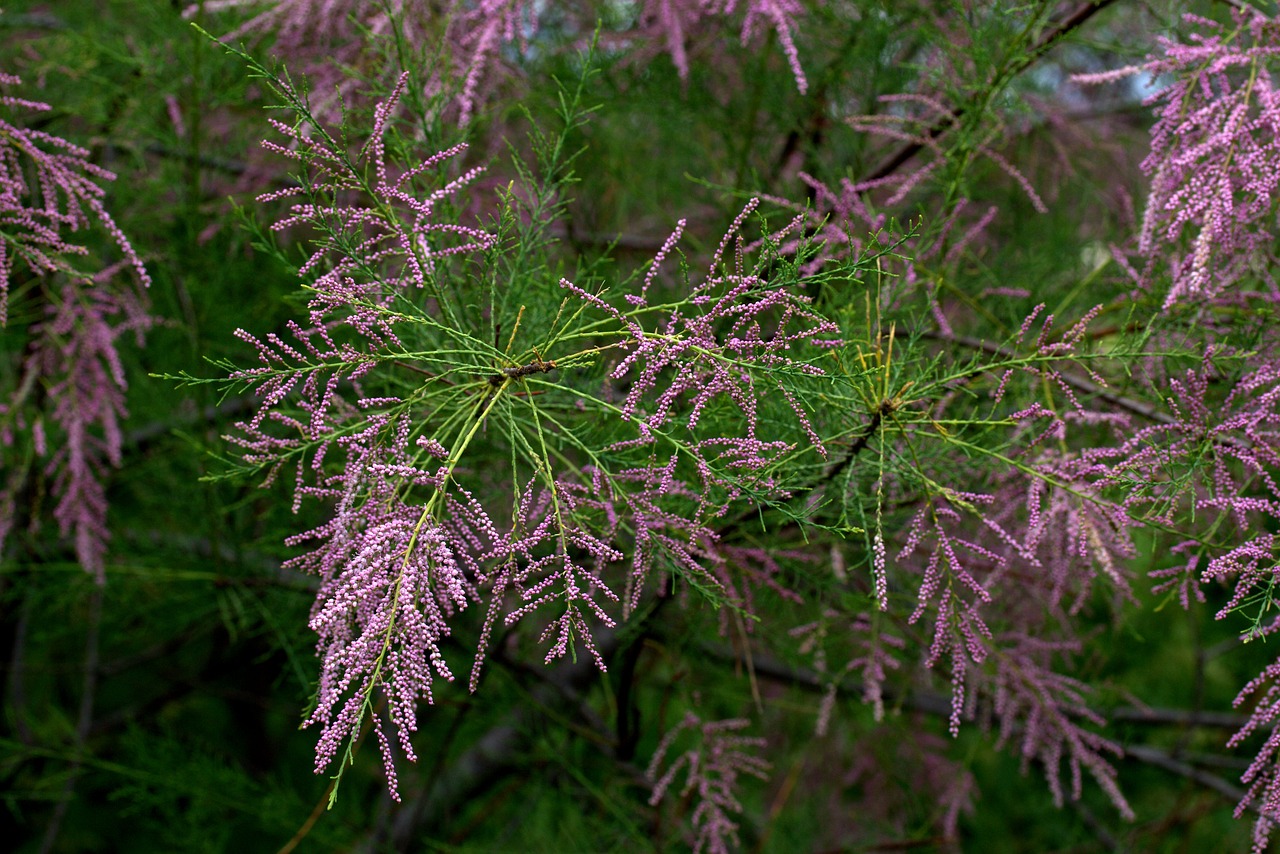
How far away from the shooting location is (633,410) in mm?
1170

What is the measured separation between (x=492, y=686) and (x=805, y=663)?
2.73 ft

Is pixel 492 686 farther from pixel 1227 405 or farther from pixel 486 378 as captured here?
pixel 1227 405

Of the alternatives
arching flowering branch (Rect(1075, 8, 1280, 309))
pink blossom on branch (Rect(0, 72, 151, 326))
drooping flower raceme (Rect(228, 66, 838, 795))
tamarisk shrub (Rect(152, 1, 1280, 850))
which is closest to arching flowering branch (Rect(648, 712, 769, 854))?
tamarisk shrub (Rect(152, 1, 1280, 850))

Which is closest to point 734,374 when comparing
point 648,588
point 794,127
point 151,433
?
point 648,588

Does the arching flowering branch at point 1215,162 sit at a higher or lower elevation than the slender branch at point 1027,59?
lower

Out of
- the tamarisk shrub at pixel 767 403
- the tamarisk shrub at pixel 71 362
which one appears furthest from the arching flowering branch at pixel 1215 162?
the tamarisk shrub at pixel 71 362

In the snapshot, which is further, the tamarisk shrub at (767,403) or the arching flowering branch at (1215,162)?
the arching flowering branch at (1215,162)

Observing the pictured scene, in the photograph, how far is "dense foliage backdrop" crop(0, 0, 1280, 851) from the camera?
1.14 m

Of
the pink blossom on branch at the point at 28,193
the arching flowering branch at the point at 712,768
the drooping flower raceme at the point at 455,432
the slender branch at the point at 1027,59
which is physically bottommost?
the arching flowering branch at the point at 712,768

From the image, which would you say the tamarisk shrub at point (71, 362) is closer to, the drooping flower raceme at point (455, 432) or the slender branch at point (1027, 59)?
the drooping flower raceme at point (455, 432)

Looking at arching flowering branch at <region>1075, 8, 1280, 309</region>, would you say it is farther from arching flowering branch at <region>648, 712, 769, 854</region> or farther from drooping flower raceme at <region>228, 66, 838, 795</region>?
A: arching flowering branch at <region>648, 712, 769, 854</region>

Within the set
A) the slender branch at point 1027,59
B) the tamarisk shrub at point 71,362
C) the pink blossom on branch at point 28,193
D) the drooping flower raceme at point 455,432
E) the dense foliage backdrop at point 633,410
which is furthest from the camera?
the tamarisk shrub at point 71,362

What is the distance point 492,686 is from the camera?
8.35 ft

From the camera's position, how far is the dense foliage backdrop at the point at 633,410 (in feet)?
3.75
